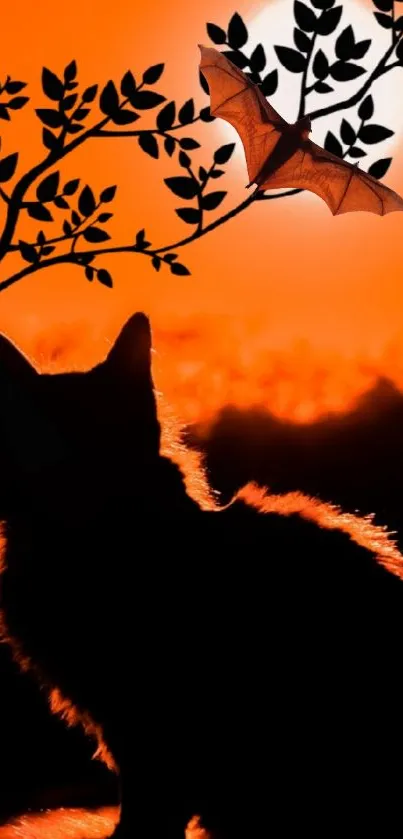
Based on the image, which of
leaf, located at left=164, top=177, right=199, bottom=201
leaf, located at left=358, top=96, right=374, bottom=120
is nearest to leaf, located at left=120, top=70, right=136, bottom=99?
leaf, located at left=164, top=177, right=199, bottom=201

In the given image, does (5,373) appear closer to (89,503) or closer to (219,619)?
(89,503)

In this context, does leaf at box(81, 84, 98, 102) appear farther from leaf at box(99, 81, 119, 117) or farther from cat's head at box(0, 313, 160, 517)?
→ cat's head at box(0, 313, 160, 517)

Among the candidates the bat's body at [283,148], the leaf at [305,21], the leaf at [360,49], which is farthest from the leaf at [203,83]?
the leaf at [360,49]

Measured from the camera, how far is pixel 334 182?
5.12 meters

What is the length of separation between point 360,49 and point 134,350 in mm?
2388

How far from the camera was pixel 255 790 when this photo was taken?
9.57 ft

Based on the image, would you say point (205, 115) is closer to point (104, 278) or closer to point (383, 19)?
point (383, 19)

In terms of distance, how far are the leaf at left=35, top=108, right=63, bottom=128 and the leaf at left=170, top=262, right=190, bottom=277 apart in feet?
3.25

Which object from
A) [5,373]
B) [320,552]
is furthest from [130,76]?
[320,552]

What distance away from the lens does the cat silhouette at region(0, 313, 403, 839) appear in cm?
281

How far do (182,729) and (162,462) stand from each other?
978 mm

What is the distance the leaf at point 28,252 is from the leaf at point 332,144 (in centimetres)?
169

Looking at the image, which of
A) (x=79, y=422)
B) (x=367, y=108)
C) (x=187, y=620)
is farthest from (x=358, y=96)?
(x=187, y=620)

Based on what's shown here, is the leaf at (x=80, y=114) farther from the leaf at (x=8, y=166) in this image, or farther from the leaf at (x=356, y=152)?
the leaf at (x=356, y=152)
